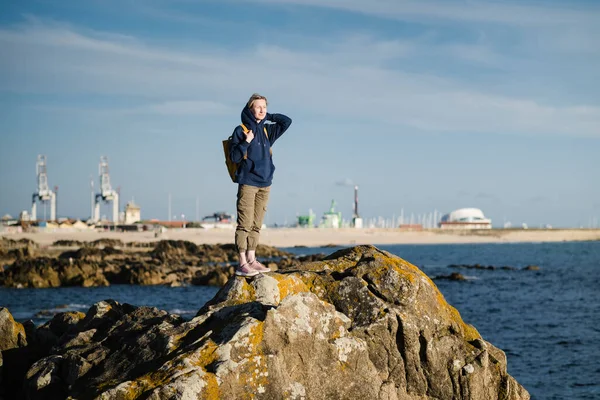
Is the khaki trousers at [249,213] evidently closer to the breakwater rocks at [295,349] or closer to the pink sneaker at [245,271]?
the pink sneaker at [245,271]

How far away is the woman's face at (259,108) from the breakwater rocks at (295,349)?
2117 mm

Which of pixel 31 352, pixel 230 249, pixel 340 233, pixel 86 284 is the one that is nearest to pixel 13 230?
pixel 230 249

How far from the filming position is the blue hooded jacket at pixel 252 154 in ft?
33.6

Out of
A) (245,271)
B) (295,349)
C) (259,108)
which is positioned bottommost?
(295,349)

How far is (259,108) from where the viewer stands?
34.0 ft

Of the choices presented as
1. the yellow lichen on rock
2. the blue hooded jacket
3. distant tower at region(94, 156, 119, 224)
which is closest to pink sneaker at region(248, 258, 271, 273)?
the yellow lichen on rock

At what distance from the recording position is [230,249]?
8775 cm

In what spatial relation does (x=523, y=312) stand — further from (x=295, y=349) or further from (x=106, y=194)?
(x=106, y=194)

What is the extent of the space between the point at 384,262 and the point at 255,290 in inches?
67.5

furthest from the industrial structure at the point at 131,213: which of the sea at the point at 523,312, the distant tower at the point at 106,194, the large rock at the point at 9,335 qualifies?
the large rock at the point at 9,335

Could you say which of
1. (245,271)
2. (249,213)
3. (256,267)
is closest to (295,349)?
(245,271)

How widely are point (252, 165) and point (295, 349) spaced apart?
127 inches

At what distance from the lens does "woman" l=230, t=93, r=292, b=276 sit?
10258mm

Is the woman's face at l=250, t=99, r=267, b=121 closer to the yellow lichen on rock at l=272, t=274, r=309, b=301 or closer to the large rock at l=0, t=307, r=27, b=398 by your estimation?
the yellow lichen on rock at l=272, t=274, r=309, b=301
